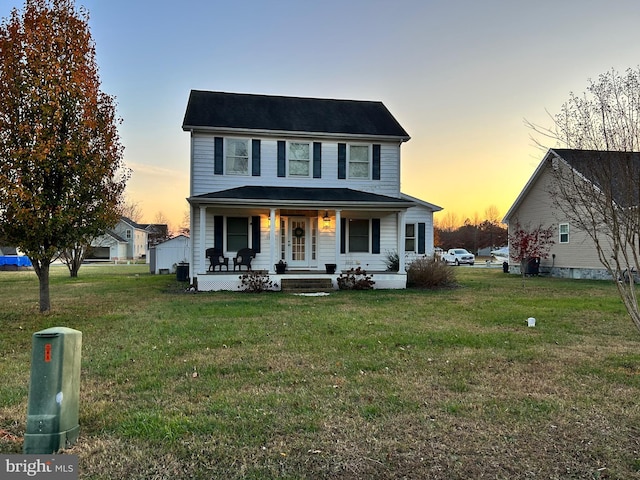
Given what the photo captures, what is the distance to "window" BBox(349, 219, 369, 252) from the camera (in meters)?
17.2

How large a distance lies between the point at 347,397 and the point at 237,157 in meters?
13.6

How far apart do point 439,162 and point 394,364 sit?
62.9ft

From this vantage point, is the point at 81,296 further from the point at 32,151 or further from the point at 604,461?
the point at 604,461

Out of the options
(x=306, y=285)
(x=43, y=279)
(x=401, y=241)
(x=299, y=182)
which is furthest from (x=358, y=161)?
(x=43, y=279)

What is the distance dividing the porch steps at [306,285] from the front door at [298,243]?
77.5 inches

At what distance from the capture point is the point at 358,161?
17406mm

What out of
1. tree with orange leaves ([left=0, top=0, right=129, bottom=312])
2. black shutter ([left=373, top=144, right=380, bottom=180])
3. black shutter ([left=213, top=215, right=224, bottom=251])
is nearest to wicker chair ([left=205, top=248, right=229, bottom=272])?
black shutter ([left=213, top=215, right=224, bottom=251])

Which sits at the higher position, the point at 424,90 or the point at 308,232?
the point at 424,90

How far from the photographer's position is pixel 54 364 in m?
3.10

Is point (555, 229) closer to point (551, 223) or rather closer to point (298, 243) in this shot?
point (551, 223)

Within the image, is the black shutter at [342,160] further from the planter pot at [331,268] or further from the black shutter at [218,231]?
the black shutter at [218,231]

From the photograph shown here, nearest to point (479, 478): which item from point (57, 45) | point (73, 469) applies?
point (73, 469)

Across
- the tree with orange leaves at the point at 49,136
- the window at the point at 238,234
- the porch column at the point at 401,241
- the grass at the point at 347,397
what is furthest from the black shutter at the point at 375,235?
the tree with orange leaves at the point at 49,136

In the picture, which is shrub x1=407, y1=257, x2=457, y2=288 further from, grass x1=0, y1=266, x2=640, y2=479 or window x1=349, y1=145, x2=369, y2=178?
grass x1=0, y1=266, x2=640, y2=479
